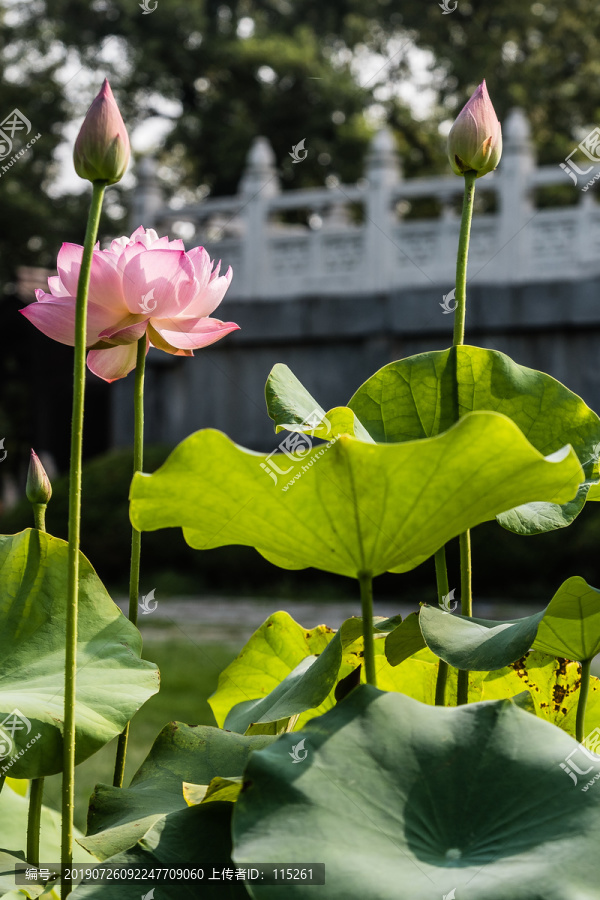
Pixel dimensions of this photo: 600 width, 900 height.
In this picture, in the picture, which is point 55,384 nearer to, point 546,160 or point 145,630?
point 145,630

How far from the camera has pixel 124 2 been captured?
10.2 m

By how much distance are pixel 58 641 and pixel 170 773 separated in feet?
0.34

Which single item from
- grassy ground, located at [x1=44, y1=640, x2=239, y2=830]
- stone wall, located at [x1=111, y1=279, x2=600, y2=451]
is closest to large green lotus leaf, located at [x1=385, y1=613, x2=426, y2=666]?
grassy ground, located at [x1=44, y1=640, x2=239, y2=830]

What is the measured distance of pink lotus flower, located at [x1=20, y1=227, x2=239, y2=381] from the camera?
562mm

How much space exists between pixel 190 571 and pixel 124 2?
699cm

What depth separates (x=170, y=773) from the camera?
0.56 metres

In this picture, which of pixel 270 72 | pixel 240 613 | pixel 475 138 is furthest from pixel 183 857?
pixel 270 72

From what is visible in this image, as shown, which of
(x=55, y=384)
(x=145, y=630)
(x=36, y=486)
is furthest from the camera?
(x=55, y=384)

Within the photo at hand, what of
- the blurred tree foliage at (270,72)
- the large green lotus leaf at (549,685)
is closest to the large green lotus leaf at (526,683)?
the large green lotus leaf at (549,685)

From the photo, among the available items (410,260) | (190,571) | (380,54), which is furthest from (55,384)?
(380,54)

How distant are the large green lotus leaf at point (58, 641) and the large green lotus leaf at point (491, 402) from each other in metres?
0.20

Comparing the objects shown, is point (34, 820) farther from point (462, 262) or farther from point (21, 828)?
point (462, 262)

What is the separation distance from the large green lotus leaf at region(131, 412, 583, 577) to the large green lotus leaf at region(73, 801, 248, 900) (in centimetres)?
14

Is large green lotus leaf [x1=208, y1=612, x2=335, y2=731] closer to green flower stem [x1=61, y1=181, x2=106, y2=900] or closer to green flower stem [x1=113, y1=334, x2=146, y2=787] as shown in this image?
green flower stem [x1=113, y1=334, x2=146, y2=787]
